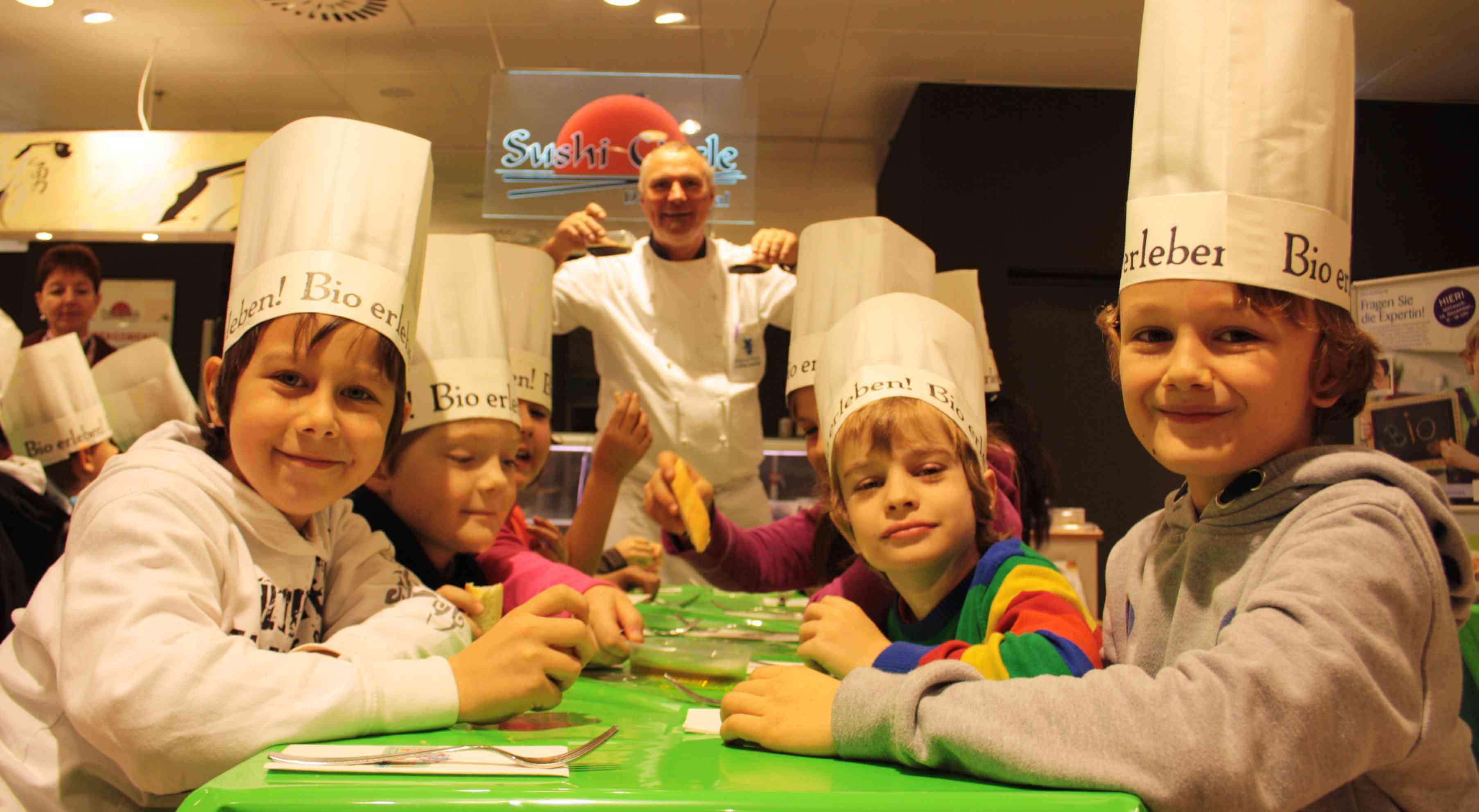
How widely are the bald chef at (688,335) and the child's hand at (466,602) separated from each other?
1838mm

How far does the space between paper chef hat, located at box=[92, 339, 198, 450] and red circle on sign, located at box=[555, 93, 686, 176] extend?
65.9 inches

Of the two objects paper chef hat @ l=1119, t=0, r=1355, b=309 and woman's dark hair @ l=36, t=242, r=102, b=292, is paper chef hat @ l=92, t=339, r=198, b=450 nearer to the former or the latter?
woman's dark hair @ l=36, t=242, r=102, b=292

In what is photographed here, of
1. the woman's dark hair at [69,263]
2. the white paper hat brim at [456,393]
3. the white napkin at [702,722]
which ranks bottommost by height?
the white napkin at [702,722]

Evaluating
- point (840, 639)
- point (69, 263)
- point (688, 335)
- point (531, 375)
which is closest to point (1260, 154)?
point (840, 639)

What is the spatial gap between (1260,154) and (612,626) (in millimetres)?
837

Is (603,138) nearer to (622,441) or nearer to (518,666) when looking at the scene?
(622,441)

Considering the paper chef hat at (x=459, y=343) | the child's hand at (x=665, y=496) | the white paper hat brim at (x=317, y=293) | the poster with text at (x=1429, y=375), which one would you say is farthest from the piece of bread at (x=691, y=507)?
the poster with text at (x=1429, y=375)

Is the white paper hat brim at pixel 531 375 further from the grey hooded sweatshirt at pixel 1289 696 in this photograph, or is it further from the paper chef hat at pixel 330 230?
the grey hooded sweatshirt at pixel 1289 696

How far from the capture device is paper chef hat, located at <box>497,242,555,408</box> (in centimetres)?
177

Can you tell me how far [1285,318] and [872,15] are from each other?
3.42 m

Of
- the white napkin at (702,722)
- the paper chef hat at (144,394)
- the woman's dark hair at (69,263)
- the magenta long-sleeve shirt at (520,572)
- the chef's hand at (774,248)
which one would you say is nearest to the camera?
the white napkin at (702,722)

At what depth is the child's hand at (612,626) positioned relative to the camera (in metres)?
1.21

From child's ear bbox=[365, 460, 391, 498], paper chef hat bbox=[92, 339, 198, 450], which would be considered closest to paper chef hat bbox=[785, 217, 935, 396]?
child's ear bbox=[365, 460, 391, 498]

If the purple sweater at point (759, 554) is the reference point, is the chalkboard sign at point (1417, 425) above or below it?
above
